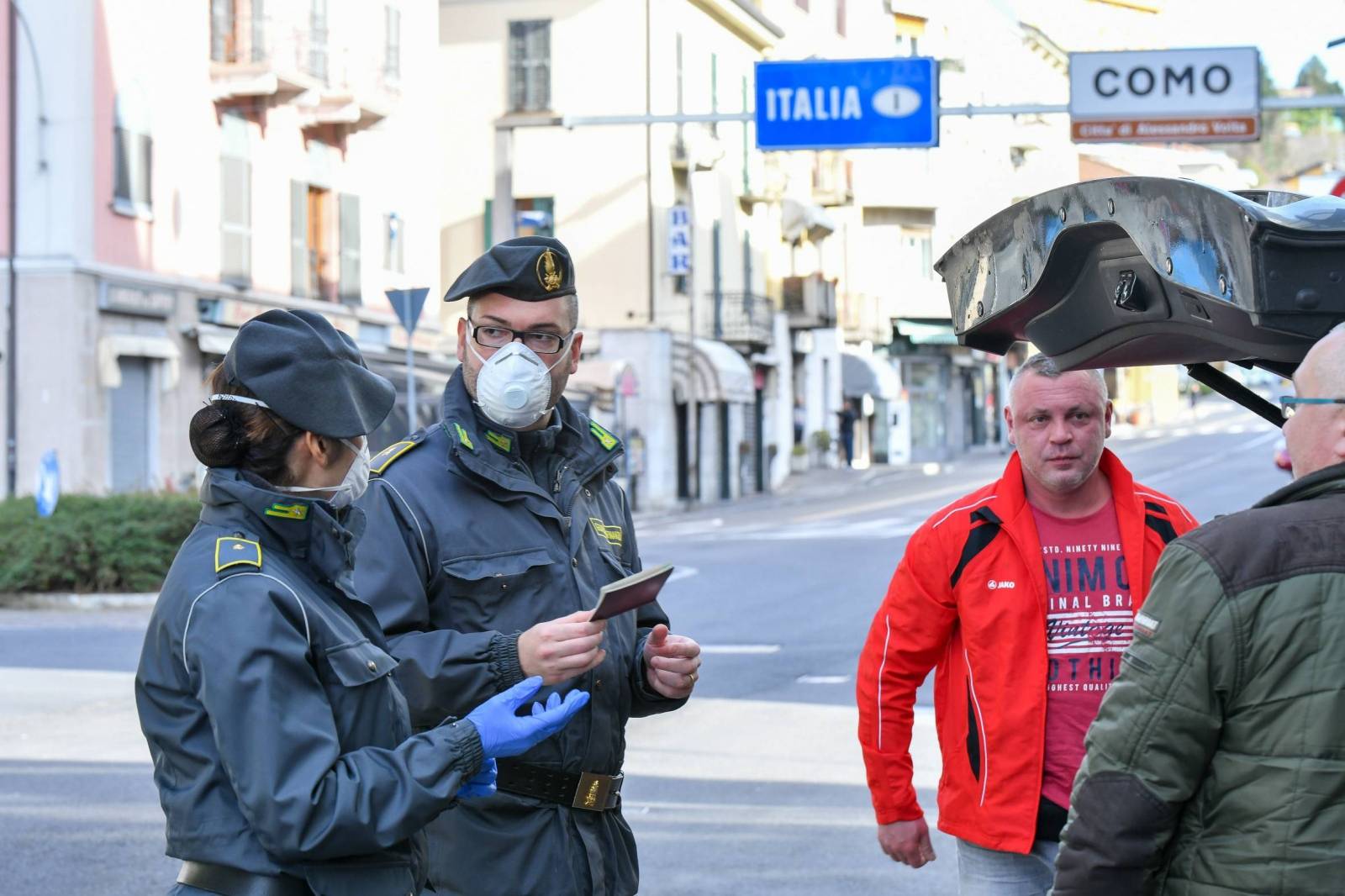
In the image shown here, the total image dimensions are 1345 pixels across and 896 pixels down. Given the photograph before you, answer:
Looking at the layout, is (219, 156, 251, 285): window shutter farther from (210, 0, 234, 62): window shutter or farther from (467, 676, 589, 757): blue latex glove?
(467, 676, 589, 757): blue latex glove

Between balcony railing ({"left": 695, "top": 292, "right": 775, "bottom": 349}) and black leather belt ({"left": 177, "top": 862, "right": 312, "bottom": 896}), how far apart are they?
133 feet

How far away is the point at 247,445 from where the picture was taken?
10.1ft

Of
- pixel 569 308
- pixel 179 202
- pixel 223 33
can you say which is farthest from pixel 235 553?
pixel 223 33

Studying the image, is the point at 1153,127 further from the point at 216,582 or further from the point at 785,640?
the point at 216,582

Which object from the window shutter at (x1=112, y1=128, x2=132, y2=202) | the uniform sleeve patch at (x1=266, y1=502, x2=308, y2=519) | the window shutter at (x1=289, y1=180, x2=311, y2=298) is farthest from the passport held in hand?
the window shutter at (x1=289, y1=180, x2=311, y2=298)

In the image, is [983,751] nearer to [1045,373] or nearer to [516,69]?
[1045,373]

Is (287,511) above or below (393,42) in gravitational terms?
below

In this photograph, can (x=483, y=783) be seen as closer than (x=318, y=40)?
Yes

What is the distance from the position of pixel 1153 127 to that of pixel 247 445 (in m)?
17.7

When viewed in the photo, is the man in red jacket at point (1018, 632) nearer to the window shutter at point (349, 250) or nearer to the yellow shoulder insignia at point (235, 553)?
the yellow shoulder insignia at point (235, 553)

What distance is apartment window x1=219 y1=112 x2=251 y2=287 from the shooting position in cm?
2778

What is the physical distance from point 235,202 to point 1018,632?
82.8 feet

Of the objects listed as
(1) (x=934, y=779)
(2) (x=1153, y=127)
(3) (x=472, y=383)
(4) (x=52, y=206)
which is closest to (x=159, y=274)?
(4) (x=52, y=206)

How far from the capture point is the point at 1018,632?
14.3 feet
